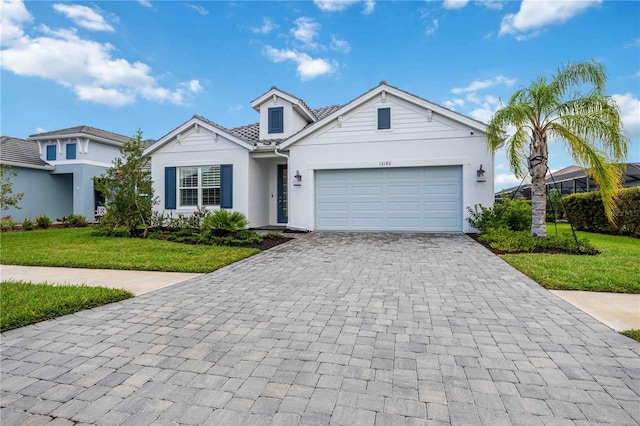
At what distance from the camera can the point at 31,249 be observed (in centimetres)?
934

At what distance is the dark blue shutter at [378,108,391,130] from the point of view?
12.0m

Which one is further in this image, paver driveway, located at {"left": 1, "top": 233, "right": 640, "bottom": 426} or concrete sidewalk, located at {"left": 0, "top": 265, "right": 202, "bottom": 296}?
concrete sidewalk, located at {"left": 0, "top": 265, "right": 202, "bottom": 296}

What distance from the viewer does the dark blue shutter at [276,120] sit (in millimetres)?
14281

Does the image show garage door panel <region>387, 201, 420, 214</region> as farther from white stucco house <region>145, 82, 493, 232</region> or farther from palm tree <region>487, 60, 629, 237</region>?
palm tree <region>487, 60, 629, 237</region>

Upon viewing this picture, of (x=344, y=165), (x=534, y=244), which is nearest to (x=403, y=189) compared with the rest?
(x=344, y=165)

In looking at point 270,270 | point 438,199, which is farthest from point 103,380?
point 438,199

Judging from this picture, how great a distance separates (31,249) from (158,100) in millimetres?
10425

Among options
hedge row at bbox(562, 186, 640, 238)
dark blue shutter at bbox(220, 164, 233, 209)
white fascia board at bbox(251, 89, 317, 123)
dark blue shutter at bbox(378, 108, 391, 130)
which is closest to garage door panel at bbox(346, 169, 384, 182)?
dark blue shutter at bbox(378, 108, 391, 130)

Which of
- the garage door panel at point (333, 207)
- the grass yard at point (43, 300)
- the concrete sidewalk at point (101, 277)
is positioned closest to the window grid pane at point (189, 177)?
the garage door panel at point (333, 207)

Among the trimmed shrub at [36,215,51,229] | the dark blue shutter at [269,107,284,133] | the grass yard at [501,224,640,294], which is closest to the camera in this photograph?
the grass yard at [501,224,640,294]

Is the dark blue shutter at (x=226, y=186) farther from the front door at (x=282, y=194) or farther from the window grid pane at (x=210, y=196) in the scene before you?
the front door at (x=282, y=194)

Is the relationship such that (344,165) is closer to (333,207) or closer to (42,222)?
(333,207)

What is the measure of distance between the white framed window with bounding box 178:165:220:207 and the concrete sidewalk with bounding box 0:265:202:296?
22.7 ft

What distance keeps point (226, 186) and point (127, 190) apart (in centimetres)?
339
